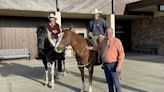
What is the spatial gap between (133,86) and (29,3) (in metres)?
8.15

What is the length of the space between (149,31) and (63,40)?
13.1 meters

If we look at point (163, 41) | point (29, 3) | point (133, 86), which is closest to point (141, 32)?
point (163, 41)

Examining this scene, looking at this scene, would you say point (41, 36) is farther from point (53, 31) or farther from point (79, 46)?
point (79, 46)

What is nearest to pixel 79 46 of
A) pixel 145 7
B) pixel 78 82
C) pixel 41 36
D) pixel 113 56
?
pixel 113 56

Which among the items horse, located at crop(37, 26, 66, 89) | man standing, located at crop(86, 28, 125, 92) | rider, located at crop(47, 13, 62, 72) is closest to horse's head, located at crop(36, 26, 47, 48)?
horse, located at crop(37, 26, 66, 89)

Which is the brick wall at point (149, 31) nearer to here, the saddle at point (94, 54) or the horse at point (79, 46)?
the saddle at point (94, 54)

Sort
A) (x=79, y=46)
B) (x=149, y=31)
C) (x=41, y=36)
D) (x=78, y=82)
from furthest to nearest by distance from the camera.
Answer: (x=149, y=31) < (x=78, y=82) < (x=41, y=36) < (x=79, y=46)

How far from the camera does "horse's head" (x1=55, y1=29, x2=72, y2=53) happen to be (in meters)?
6.05

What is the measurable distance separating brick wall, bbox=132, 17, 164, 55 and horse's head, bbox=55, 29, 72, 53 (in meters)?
11.9

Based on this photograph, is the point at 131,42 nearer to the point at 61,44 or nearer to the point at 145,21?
the point at 145,21

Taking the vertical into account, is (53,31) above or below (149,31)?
below

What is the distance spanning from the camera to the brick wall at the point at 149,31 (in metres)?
17.0

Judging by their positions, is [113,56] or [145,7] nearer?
[113,56]

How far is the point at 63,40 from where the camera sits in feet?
20.1
